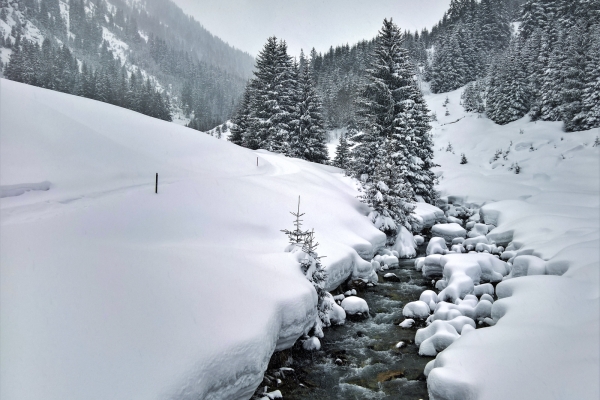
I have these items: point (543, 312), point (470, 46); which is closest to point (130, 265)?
point (543, 312)

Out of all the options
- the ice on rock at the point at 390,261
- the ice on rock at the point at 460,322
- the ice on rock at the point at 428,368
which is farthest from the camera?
the ice on rock at the point at 390,261

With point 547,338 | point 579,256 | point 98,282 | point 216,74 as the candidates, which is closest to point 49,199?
point 98,282

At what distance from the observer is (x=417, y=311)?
36.0 feet

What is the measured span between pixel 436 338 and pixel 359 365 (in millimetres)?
2250

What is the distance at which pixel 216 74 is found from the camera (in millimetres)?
189375

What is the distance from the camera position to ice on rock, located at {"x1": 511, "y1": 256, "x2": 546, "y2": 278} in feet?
36.1

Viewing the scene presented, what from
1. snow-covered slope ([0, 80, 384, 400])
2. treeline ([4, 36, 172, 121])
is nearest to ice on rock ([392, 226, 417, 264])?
snow-covered slope ([0, 80, 384, 400])

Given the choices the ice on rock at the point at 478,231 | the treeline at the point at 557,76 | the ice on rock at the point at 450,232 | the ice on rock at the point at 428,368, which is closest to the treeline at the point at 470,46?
the treeline at the point at 557,76

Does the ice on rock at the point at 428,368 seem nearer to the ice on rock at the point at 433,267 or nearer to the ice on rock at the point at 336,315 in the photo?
the ice on rock at the point at 336,315

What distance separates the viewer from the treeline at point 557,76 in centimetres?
3231

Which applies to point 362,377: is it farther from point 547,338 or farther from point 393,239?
point 393,239

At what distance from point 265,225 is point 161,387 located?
7.39 meters

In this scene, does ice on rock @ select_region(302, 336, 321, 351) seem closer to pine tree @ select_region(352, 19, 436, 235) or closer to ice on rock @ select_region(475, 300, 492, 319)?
ice on rock @ select_region(475, 300, 492, 319)

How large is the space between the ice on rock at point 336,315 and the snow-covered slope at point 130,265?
1144 millimetres
